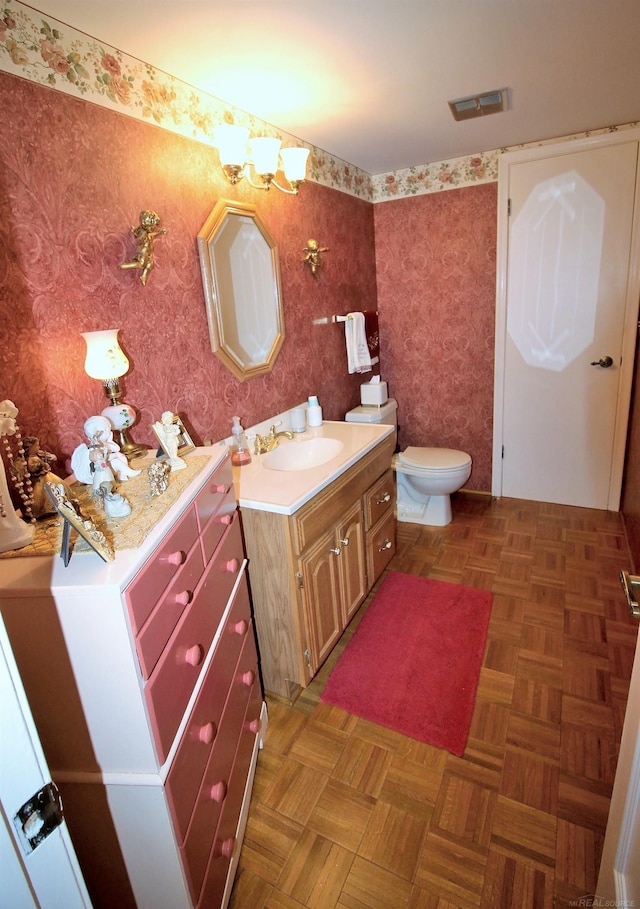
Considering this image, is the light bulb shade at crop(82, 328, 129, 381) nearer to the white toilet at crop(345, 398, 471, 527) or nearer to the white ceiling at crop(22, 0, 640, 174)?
the white ceiling at crop(22, 0, 640, 174)

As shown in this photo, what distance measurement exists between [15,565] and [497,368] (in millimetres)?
2890

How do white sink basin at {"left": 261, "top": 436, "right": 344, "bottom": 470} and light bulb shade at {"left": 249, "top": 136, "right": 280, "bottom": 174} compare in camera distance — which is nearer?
light bulb shade at {"left": 249, "top": 136, "right": 280, "bottom": 174}

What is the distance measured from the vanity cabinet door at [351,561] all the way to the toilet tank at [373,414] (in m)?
0.88

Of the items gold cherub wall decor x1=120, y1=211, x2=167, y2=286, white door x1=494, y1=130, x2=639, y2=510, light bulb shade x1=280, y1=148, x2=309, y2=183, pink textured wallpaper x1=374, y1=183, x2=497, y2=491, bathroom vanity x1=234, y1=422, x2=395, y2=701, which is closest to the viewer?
gold cherub wall decor x1=120, y1=211, x2=167, y2=286

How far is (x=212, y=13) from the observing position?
1248mm

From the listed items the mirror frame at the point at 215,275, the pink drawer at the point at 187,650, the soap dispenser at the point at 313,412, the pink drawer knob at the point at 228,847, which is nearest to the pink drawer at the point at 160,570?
the pink drawer at the point at 187,650

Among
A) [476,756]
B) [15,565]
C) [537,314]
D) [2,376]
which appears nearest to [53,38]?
[2,376]

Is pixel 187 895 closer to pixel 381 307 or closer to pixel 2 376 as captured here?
pixel 2 376

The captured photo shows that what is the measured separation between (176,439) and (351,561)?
3.23 ft

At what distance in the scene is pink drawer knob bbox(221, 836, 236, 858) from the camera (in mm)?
1117

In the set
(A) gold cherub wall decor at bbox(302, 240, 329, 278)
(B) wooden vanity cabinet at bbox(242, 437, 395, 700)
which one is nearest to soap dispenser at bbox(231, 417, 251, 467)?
(B) wooden vanity cabinet at bbox(242, 437, 395, 700)

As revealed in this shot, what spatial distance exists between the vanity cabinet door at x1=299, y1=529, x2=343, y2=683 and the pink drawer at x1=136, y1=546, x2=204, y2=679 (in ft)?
1.88

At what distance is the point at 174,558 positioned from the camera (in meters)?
0.93

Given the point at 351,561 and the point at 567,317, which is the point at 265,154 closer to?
the point at 351,561
